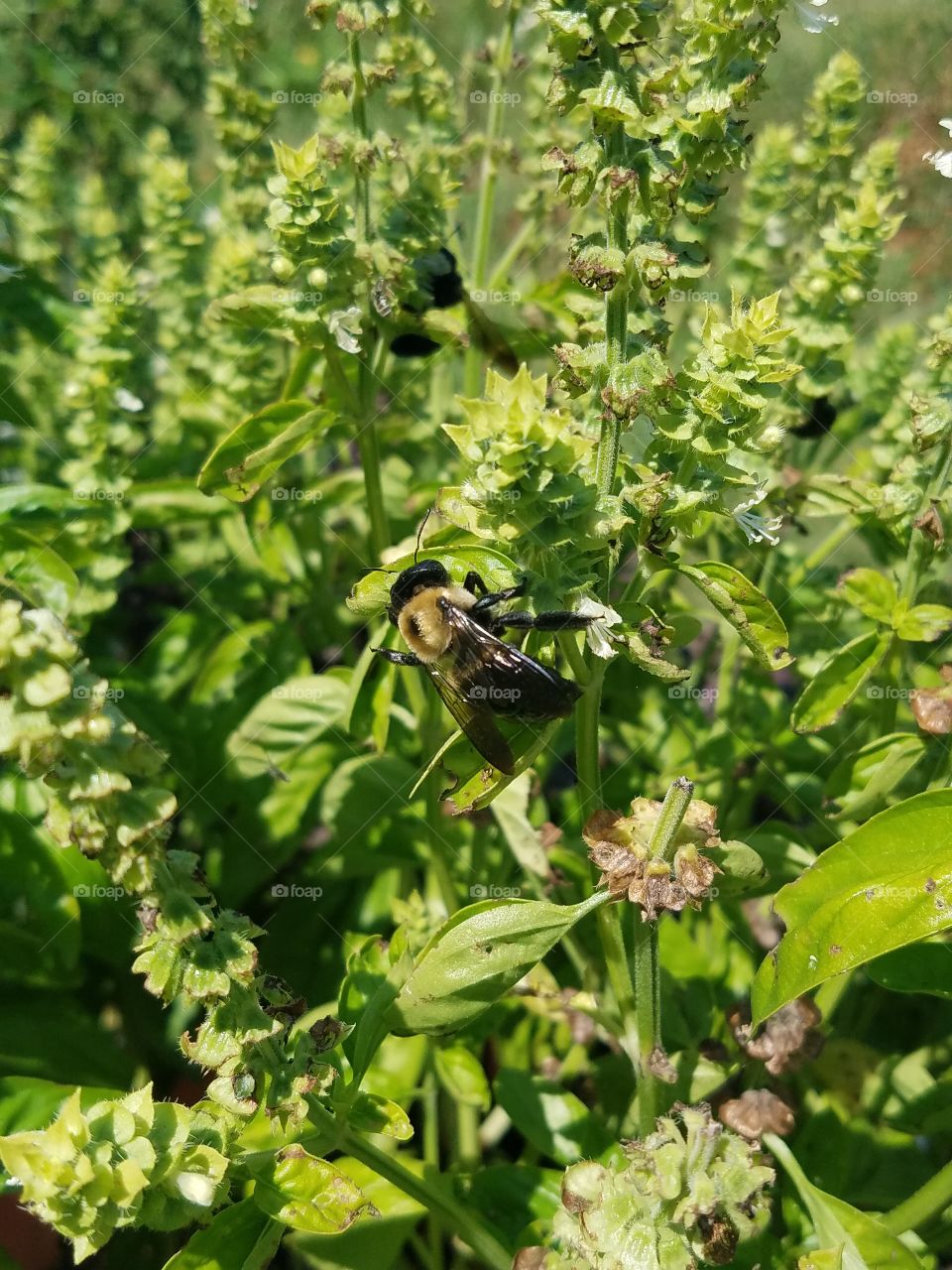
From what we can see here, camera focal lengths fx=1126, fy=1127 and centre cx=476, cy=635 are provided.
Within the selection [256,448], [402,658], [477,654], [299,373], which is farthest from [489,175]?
[477,654]

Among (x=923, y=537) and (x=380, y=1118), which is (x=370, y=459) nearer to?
(x=923, y=537)

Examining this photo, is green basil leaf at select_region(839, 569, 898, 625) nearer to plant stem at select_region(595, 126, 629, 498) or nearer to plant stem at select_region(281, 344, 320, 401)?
plant stem at select_region(595, 126, 629, 498)

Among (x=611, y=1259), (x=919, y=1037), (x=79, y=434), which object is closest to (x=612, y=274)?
(x=611, y=1259)

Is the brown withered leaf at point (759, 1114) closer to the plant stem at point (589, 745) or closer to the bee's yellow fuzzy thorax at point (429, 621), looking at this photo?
the plant stem at point (589, 745)

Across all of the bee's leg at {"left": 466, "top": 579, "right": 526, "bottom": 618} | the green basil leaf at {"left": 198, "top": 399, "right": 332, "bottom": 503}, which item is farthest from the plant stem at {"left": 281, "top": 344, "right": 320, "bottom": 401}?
the bee's leg at {"left": 466, "top": 579, "right": 526, "bottom": 618}

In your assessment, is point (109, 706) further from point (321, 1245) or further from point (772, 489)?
point (772, 489)

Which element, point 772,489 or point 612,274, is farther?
point 772,489
